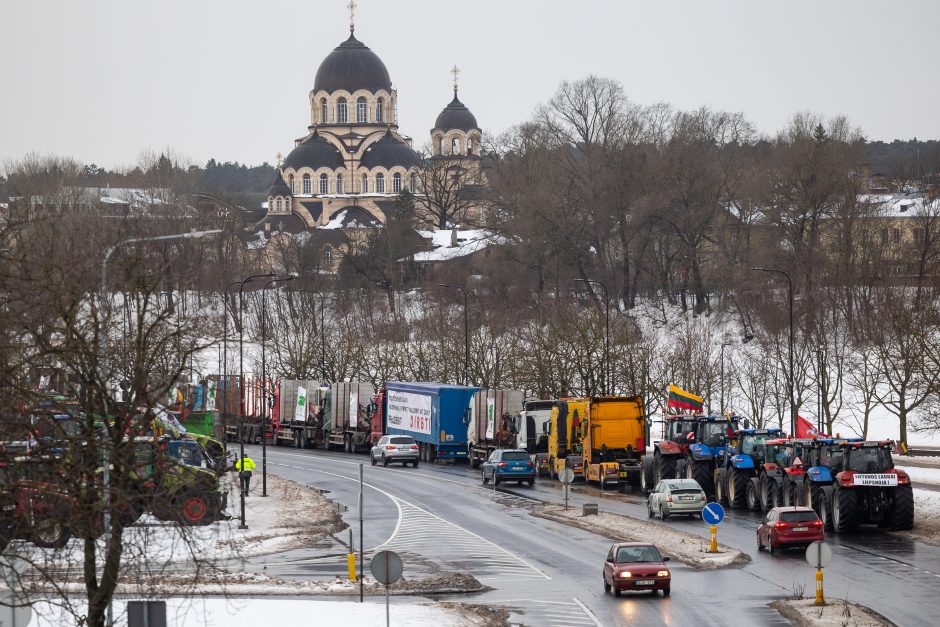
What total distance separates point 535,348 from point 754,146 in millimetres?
60532

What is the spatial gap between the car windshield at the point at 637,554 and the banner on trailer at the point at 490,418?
32904mm

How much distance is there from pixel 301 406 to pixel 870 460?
46.8 metres

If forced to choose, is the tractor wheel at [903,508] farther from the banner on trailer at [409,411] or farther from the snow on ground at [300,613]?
the banner on trailer at [409,411]

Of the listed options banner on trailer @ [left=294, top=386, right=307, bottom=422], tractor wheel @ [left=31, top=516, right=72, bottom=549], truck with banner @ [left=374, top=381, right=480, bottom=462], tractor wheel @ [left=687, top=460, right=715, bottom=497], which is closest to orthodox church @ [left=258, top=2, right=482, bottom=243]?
banner on trailer @ [left=294, top=386, right=307, bottom=422]

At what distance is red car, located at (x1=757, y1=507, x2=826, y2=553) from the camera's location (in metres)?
35.2

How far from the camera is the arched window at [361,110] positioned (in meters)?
188

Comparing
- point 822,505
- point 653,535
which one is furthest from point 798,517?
point 653,535

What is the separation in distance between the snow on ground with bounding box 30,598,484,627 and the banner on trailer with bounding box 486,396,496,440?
34551 mm

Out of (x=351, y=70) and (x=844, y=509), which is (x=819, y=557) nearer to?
(x=844, y=509)

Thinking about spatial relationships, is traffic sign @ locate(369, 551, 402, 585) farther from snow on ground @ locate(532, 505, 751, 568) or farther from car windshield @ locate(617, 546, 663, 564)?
snow on ground @ locate(532, 505, 751, 568)

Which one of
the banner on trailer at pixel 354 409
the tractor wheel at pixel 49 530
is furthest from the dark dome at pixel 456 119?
the tractor wheel at pixel 49 530

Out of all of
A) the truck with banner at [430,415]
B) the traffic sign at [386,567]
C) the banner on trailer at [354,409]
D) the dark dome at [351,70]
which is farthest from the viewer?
the dark dome at [351,70]

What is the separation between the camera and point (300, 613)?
27.6 meters

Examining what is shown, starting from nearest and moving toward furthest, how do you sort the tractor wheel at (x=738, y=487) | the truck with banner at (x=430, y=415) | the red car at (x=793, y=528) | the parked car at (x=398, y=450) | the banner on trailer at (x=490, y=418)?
the red car at (x=793, y=528) < the tractor wheel at (x=738, y=487) < the banner on trailer at (x=490, y=418) < the parked car at (x=398, y=450) < the truck with banner at (x=430, y=415)
